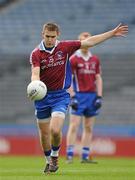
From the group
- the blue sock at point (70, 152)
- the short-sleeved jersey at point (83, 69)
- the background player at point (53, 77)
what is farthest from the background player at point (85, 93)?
the background player at point (53, 77)

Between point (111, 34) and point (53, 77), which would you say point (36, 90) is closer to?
point (53, 77)

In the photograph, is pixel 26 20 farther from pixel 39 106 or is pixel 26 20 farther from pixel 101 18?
pixel 39 106

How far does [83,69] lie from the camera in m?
14.6

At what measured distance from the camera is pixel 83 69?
14.6m

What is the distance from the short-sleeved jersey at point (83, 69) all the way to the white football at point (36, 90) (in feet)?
15.8

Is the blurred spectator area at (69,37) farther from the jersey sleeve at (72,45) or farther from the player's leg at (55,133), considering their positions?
the player's leg at (55,133)

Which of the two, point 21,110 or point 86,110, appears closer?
point 86,110

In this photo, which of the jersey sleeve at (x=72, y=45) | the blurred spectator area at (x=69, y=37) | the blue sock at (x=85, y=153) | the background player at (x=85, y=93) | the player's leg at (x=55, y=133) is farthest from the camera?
the blurred spectator area at (x=69, y=37)

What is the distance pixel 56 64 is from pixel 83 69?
13.8 feet

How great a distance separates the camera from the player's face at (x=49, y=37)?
10.1 meters

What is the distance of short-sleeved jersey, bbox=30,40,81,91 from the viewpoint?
1030 cm

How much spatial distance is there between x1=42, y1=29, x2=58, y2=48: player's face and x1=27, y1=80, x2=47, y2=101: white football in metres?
0.69

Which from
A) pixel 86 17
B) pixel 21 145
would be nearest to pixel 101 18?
pixel 86 17

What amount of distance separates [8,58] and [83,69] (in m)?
10.6
